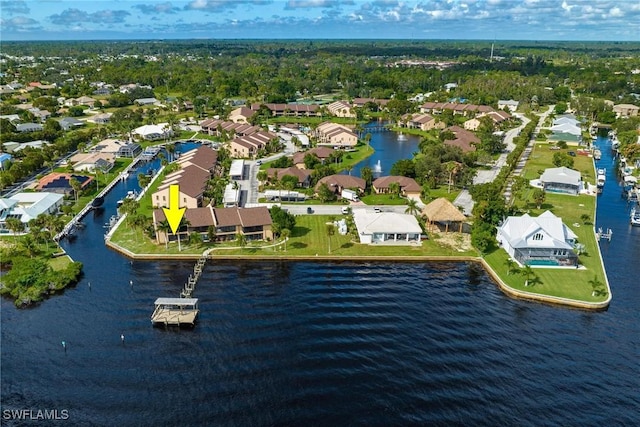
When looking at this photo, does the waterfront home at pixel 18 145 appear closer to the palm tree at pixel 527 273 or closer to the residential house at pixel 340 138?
the residential house at pixel 340 138

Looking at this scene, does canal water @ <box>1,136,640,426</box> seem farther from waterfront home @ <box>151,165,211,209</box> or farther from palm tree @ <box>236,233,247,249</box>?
waterfront home @ <box>151,165,211,209</box>

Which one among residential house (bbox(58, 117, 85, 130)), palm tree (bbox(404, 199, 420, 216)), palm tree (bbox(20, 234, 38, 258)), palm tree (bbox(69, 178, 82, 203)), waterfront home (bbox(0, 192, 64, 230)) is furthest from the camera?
residential house (bbox(58, 117, 85, 130))

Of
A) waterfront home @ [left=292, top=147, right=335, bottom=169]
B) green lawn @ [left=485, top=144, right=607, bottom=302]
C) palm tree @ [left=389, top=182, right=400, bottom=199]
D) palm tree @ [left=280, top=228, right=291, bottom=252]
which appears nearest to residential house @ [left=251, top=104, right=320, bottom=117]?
waterfront home @ [left=292, top=147, right=335, bottom=169]

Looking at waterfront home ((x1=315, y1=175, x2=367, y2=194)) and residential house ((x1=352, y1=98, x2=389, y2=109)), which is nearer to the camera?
waterfront home ((x1=315, y1=175, x2=367, y2=194))

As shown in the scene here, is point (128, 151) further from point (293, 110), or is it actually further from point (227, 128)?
point (293, 110)

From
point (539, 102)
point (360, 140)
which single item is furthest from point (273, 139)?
point (539, 102)

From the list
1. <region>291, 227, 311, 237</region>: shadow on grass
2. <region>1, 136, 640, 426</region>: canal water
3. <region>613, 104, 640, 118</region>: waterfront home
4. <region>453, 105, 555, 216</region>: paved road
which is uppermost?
<region>613, 104, 640, 118</region>: waterfront home

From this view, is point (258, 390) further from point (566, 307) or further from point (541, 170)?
point (541, 170)
